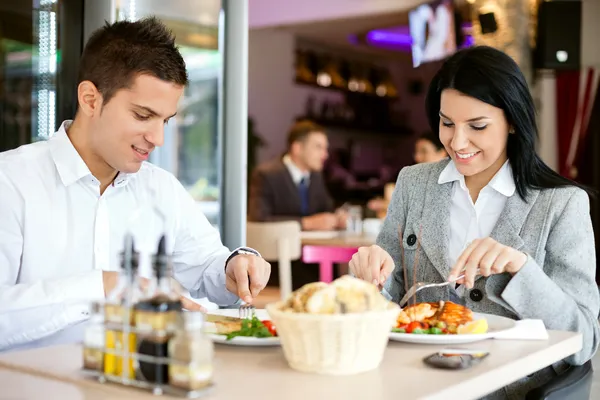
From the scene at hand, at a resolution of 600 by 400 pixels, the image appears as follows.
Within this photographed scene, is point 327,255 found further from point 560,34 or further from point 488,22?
point 560,34

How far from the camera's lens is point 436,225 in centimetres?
244

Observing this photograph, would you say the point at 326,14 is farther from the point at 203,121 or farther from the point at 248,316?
the point at 248,316

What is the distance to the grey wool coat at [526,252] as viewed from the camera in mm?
1991

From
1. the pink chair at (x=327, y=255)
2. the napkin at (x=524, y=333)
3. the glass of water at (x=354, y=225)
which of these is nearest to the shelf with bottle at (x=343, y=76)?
the glass of water at (x=354, y=225)

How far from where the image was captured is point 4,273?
208 cm

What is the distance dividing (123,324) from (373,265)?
95cm

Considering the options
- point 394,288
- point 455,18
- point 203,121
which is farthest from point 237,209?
point 455,18

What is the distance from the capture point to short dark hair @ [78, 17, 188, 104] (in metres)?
2.21

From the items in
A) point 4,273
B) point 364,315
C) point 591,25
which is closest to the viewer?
point 364,315

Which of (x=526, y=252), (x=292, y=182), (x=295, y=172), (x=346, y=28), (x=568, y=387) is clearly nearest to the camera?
(x=568, y=387)

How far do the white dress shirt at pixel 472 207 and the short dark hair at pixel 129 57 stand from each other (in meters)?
0.92

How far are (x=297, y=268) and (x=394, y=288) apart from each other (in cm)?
422

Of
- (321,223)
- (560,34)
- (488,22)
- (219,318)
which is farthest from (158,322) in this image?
(560,34)

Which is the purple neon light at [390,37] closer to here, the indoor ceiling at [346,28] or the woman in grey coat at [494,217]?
the indoor ceiling at [346,28]
